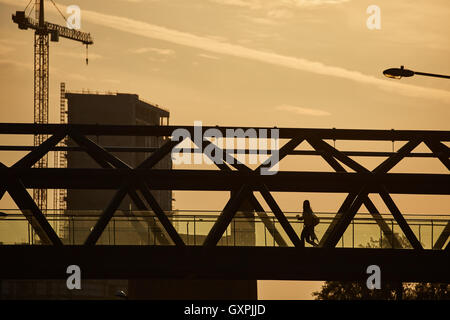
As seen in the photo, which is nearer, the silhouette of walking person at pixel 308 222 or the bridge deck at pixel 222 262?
the bridge deck at pixel 222 262

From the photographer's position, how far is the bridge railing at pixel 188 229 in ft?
117

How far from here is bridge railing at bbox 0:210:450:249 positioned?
35.6 meters

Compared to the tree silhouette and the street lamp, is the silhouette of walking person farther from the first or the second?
the tree silhouette

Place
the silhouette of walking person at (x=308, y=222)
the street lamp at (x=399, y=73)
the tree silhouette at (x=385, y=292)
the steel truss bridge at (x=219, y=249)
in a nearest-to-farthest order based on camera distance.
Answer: the steel truss bridge at (x=219, y=249), the silhouette of walking person at (x=308, y=222), the street lamp at (x=399, y=73), the tree silhouette at (x=385, y=292)

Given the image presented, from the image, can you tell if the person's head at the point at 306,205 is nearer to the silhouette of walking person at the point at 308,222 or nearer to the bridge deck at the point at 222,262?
the silhouette of walking person at the point at 308,222

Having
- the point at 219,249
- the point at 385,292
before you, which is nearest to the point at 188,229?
the point at 219,249

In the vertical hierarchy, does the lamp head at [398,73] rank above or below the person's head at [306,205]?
above

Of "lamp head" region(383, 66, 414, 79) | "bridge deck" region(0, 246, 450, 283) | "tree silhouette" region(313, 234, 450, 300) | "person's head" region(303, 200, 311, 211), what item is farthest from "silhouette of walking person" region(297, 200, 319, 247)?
"tree silhouette" region(313, 234, 450, 300)

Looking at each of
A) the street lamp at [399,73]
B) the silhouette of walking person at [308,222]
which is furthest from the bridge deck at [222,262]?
the street lamp at [399,73]

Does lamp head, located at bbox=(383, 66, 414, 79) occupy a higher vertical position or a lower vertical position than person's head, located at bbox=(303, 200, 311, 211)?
higher

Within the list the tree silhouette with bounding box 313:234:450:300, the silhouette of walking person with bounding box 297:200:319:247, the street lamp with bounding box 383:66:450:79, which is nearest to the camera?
the silhouette of walking person with bounding box 297:200:319:247

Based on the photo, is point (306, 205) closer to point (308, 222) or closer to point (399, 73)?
point (308, 222)
